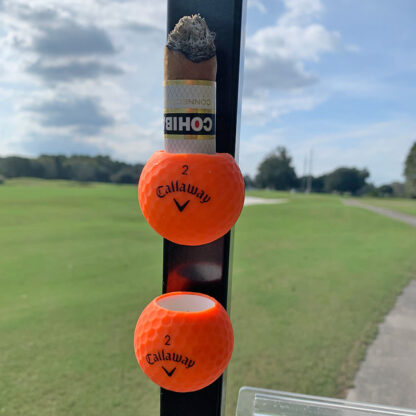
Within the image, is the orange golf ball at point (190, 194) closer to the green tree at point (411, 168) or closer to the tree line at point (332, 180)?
the tree line at point (332, 180)

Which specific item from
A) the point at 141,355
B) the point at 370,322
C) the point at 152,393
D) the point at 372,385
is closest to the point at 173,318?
the point at 141,355

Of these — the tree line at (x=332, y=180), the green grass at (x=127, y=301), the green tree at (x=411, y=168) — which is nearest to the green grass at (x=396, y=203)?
the tree line at (x=332, y=180)

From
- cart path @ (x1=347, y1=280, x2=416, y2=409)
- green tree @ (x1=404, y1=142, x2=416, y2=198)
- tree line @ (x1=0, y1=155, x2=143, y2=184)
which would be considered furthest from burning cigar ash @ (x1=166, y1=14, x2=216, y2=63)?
green tree @ (x1=404, y1=142, x2=416, y2=198)

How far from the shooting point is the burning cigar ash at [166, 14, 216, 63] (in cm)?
31

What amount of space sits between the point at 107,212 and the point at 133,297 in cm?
215

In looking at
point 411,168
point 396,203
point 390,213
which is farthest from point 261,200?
point 411,168

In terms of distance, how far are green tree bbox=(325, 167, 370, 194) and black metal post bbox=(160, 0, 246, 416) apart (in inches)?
204

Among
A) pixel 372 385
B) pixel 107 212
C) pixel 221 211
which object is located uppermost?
pixel 221 211

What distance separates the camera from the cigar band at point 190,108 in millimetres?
321

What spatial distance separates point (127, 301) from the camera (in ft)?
6.07

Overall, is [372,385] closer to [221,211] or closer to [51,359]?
[51,359]

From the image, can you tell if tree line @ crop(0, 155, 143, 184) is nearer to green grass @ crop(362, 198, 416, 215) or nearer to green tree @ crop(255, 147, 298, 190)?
green tree @ crop(255, 147, 298, 190)

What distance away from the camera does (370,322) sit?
181 centimetres

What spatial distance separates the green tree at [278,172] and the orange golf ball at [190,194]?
12.4ft
